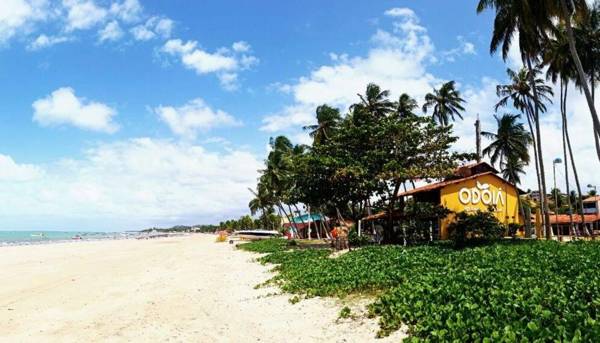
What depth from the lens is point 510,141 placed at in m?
41.9

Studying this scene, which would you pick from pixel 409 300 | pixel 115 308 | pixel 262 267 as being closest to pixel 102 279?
pixel 262 267

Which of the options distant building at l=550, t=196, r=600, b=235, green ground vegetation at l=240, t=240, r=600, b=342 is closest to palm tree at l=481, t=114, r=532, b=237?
distant building at l=550, t=196, r=600, b=235

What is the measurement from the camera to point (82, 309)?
13.2 meters

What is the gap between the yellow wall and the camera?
32688 millimetres

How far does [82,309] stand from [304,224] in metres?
62.2

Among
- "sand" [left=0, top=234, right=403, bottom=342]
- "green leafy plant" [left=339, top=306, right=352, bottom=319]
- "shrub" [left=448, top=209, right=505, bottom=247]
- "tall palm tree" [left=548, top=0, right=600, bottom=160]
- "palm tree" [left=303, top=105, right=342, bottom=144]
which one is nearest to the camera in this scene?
"sand" [left=0, top=234, right=403, bottom=342]

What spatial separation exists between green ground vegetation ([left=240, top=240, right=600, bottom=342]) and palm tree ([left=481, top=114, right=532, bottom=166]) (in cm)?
2952

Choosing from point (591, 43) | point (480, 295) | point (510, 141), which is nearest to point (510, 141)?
point (510, 141)

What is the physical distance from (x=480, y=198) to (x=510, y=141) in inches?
419

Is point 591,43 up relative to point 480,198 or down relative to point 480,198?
up

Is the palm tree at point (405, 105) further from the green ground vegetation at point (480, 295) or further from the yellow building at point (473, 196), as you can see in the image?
the green ground vegetation at point (480, 295)

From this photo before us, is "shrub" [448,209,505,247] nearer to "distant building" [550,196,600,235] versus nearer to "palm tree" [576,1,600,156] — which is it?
"palm tree" [576,1,600,156]

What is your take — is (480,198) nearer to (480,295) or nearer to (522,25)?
(522,25)

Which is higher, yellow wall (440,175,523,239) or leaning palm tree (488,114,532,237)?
leaning palm tree (488,114,532,237)
